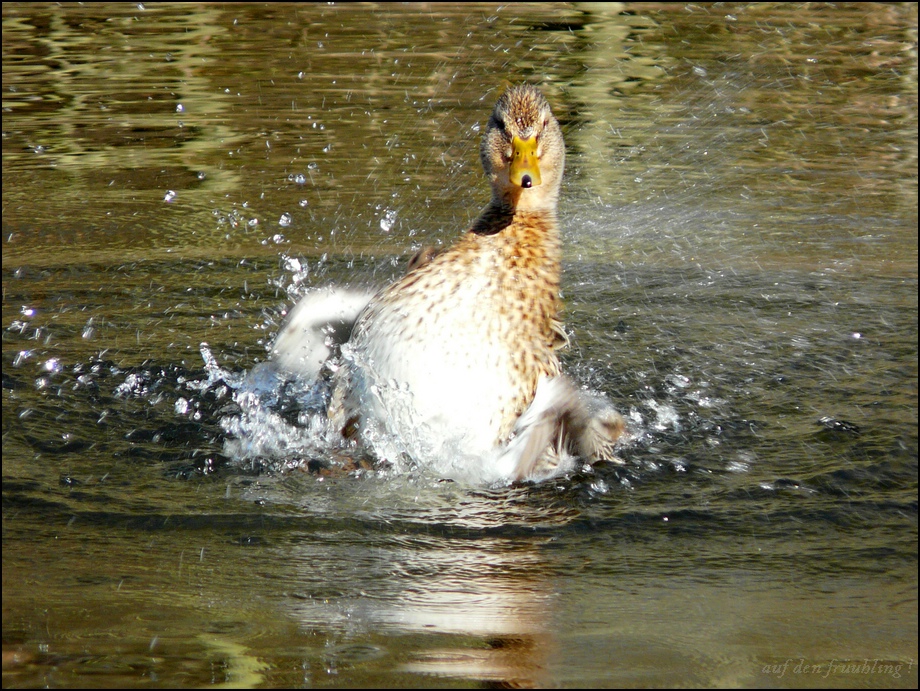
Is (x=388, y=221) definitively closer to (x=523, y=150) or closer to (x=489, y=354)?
(x=523, y=150)

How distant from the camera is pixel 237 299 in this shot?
5.99 meters

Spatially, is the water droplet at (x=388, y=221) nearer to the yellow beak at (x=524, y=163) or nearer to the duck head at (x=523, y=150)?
the duck head at (x=523, y=150)

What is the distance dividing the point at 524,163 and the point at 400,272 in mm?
2157

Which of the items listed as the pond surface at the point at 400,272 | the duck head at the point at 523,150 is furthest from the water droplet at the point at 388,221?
the duck head at the point at 523,150

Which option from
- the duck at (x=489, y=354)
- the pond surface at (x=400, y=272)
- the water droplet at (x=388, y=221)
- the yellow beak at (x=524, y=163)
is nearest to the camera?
the pond surface at (x=400, y=272)

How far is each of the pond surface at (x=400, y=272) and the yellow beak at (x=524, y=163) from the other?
104cm

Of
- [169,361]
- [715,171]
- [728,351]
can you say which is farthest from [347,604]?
[715,171]

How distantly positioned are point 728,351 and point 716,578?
87.6 inches

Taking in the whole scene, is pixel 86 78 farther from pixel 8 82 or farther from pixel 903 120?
pixel 903 120

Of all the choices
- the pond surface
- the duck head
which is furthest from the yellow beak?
the pond surface

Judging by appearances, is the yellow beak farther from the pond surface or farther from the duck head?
the pond surface

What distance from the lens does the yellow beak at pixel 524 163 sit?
419 centimetres

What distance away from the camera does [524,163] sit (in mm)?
4227

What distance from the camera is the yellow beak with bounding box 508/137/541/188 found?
4.19 metres
